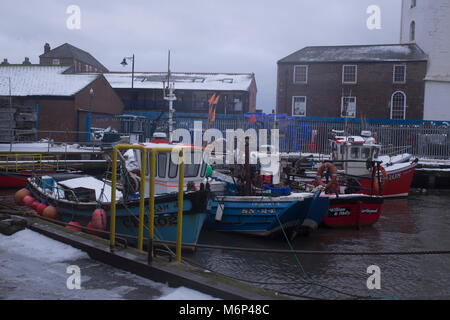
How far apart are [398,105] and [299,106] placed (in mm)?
8464

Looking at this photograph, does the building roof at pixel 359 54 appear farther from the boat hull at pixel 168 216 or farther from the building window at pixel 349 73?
the boat hull at pixel 168 216

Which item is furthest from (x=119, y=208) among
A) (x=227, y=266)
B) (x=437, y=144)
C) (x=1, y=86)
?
(x=1, y=86)

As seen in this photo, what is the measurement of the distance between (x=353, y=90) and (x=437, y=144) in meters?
10.6

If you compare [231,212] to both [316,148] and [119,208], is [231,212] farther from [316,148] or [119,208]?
[316,148]

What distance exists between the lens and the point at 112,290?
5.61 meters

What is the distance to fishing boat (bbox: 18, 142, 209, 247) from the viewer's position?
10.9m

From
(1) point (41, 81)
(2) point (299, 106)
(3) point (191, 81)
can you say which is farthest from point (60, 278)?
(3) point (191, 81)

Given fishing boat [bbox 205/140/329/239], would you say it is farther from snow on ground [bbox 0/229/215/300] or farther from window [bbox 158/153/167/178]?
snow on ground [bbox 0/229/215/300]

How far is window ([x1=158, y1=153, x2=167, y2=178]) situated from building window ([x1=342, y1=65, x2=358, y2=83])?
30636 millimetres

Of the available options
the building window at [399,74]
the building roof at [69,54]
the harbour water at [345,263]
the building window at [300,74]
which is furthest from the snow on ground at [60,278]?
the building roof at [69,54]

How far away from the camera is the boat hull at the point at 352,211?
15.5 m

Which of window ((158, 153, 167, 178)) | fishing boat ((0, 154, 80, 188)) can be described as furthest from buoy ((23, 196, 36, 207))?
fishing boat ((0, 154, 80, 188))

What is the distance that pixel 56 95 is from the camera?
120 feet
